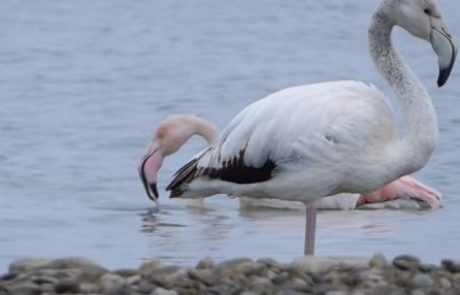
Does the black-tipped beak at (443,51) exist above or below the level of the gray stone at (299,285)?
above

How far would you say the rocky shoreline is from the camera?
745cm

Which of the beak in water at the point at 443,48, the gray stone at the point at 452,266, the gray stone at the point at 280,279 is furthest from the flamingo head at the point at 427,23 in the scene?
the gray stone at the point at 280,279

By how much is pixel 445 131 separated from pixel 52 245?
19.3ft

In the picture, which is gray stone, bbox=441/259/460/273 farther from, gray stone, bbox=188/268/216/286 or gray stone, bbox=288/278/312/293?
gray stone, bbox=188/268/216/286

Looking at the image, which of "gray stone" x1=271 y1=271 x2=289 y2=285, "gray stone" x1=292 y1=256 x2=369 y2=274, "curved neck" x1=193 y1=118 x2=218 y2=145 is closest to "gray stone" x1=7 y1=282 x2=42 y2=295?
A: "gray stone" x1=271 y1=271 x2=289 y2=285

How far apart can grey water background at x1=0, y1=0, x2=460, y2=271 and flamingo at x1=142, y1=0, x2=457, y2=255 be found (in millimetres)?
975

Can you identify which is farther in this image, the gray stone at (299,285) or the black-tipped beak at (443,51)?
the black-tipped beak at (443,51)

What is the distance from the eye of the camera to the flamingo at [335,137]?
29.6ft

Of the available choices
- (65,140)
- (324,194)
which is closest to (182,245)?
(324,194)

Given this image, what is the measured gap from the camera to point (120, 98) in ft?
59.6

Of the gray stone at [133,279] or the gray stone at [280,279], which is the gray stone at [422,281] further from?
the gray stone at [133,279]

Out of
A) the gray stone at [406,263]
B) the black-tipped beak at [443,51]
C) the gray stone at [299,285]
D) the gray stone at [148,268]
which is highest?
the black-tipped beak at [443,51]

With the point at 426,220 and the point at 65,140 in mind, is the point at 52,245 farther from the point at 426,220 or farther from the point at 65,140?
the point at 65,140

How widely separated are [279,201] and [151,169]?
0.92m
